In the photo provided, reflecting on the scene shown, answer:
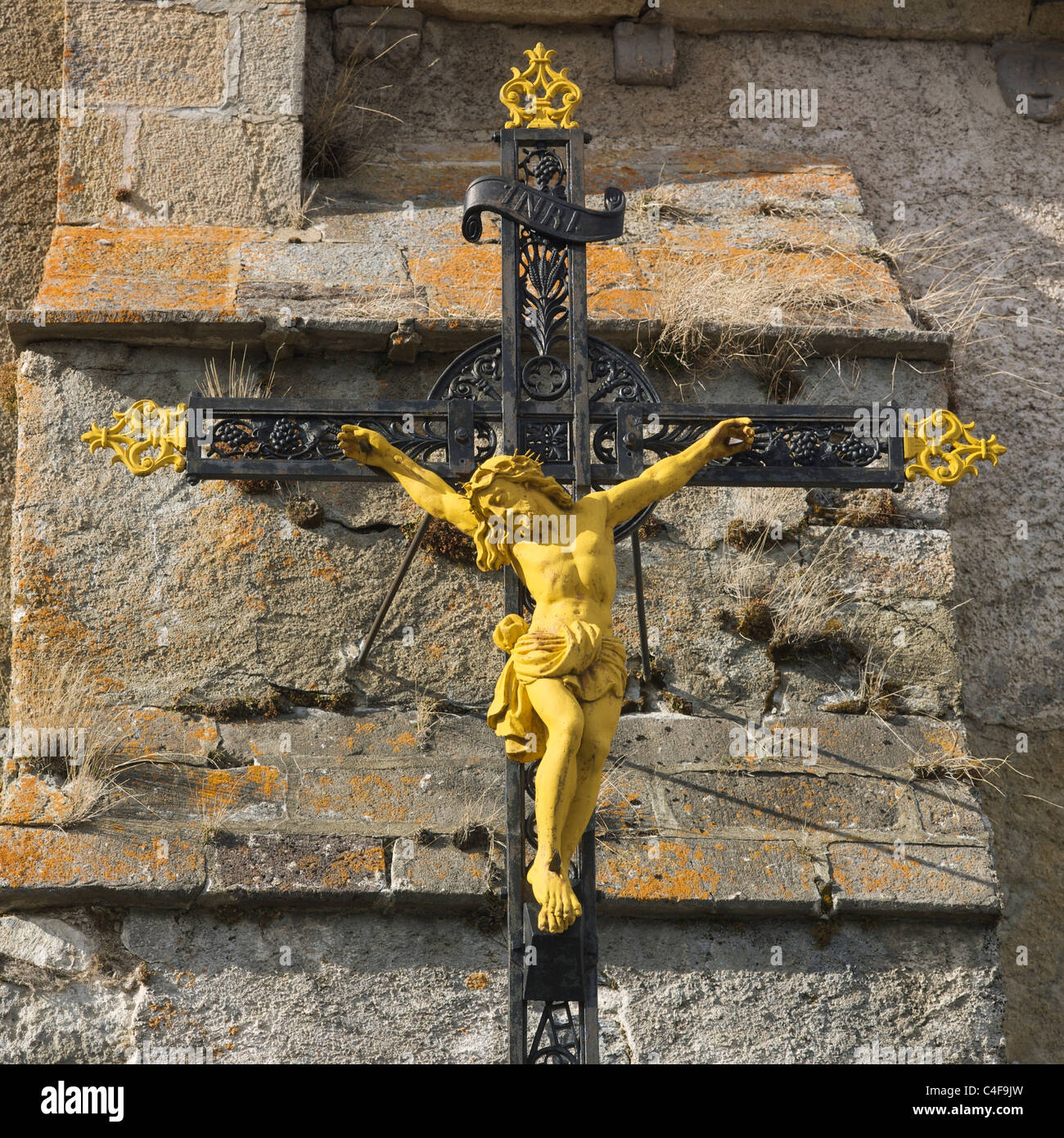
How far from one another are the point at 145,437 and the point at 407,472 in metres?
0.68

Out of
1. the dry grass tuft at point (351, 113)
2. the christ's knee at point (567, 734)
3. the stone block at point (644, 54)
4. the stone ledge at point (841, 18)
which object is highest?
the stone ledge at point (841, 18)

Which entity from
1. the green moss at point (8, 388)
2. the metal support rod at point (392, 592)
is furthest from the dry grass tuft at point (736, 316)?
the green moss at point (8, 388)

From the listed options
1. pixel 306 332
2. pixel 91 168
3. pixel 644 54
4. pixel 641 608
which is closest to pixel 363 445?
pixel 641 608

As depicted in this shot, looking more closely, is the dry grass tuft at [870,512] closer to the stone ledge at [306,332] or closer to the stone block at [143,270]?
the stone ledge at [306,332]

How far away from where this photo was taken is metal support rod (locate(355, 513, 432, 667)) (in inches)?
186

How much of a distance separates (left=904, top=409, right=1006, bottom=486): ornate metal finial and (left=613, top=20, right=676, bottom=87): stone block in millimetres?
2923

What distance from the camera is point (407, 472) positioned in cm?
420

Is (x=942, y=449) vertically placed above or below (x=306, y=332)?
below

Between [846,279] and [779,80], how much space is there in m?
1.45

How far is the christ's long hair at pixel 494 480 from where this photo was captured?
4.01m

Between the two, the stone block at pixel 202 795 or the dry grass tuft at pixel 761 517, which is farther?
the dry grass tuft at pixel 761 517

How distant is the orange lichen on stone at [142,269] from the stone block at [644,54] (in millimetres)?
1779

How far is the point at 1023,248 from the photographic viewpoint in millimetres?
6559

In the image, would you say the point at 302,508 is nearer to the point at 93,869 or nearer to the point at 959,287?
the point at 93,869
